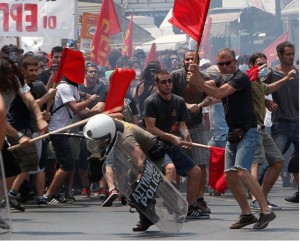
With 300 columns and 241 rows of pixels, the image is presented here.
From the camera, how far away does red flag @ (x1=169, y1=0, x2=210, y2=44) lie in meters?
11.6

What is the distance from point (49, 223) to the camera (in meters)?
12.2

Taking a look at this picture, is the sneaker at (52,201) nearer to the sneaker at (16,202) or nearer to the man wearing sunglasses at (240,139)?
the sneaker at (16,202)

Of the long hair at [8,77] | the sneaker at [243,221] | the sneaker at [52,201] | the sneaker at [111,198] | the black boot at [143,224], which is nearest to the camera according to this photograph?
the long hair at [8,77]

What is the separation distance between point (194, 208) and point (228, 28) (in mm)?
36746

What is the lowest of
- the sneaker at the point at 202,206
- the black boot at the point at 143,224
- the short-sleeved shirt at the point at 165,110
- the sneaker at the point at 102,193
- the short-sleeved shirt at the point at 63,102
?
the sneaker at the point at 102,193

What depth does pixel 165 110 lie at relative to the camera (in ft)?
41.8

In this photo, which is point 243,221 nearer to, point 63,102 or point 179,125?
point 179,125

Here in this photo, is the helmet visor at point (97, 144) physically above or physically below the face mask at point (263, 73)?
below

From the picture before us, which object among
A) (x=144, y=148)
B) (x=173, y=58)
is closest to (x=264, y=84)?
(x=144, y=148)

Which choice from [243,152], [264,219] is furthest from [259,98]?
[264,219]

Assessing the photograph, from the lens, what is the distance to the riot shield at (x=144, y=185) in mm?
10766

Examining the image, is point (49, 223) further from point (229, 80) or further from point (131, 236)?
point (229, 80)

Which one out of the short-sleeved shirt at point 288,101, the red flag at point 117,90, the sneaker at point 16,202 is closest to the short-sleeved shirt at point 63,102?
the sneaker at point 16,202

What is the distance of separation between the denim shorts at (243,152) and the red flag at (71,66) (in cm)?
224
